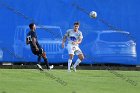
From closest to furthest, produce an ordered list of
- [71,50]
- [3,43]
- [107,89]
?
1. [107,89]
2. [71,50]
3. [3,43]

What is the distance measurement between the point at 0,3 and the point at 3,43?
5.69 ft

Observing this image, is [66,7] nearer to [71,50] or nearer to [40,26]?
[40,26]

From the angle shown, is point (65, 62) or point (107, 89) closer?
point (107, 89)

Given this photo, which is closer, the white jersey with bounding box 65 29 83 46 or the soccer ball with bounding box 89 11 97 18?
the white jersey with bounding box 65 29 83 46

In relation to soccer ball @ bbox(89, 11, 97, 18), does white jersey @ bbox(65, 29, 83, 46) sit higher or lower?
lower

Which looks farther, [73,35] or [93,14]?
[93,14]

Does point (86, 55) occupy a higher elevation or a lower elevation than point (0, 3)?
lower

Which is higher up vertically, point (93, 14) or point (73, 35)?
point (93, 14)

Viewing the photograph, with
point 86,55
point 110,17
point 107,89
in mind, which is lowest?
point 107,89

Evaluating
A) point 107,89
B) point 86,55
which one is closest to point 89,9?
point 86,55

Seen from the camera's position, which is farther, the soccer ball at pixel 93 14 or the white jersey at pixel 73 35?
the soccer ball at pixel 93 14

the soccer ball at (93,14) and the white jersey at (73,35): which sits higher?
the soccer ball at (93,14)

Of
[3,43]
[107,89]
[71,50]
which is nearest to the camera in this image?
[107,89]

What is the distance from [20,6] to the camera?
2241 centimetres
